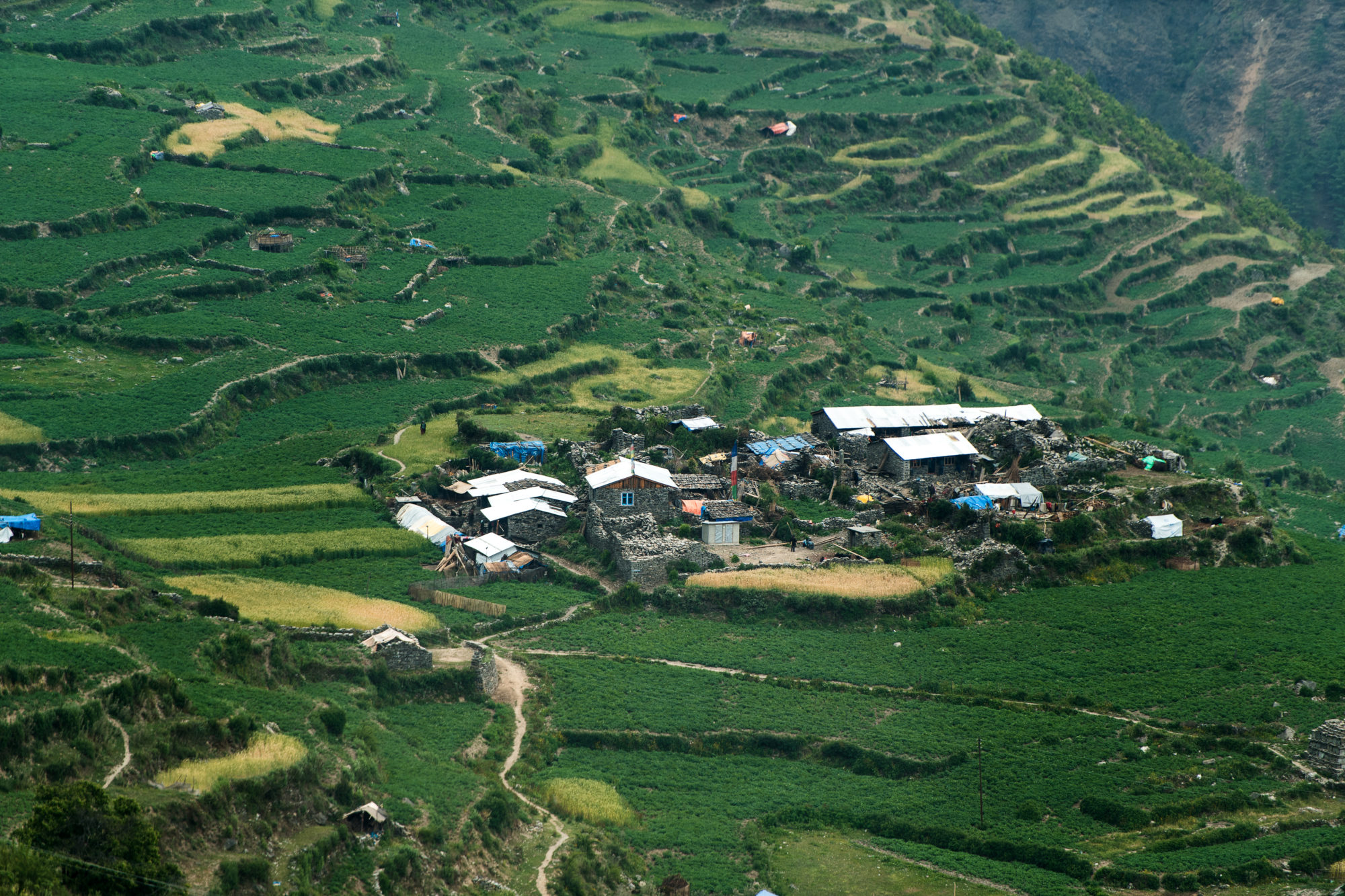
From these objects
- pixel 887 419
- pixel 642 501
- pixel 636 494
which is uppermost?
pixel 636 494

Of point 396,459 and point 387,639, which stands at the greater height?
point 387,639

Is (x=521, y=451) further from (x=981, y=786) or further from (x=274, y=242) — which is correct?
(x=981, y=786)

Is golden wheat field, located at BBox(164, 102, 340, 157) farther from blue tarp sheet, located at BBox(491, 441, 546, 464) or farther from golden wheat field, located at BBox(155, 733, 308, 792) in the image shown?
golden wheat field, located at BBox(155, 733, 308, 792)

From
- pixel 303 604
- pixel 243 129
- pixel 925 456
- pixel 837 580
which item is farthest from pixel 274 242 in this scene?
pixel 837 580

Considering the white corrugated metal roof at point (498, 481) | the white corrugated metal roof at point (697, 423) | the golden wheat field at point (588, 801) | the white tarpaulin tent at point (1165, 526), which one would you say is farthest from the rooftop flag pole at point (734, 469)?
the golden wheat field at point (588, 801)

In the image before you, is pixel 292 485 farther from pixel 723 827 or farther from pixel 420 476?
pixel 723 827

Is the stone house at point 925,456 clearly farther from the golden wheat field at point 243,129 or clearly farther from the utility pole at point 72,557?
the golden wheat field at point 243,129

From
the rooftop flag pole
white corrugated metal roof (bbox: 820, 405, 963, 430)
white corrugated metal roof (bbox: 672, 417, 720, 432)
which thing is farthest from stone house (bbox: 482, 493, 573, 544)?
white corrugated metal roof (bbox: 820, 405, 963, 430)
